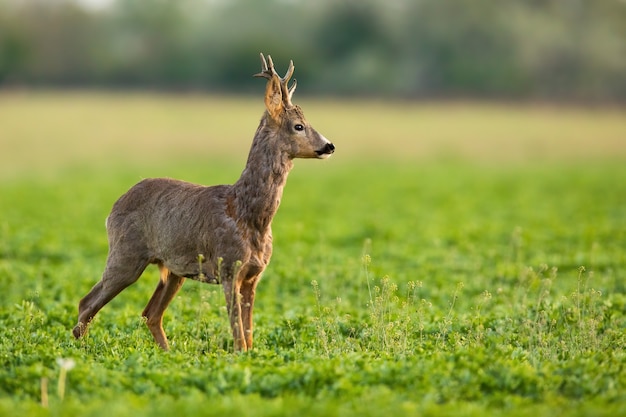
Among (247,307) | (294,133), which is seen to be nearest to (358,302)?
(247,307)

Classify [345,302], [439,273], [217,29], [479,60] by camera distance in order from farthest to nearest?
[217,29] → [479,60] → [439,273] → [345,302]

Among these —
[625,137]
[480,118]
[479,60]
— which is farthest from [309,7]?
[625,137]

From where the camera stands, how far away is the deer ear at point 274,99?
9.84 metres

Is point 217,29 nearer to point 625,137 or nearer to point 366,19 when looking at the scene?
point 366,19

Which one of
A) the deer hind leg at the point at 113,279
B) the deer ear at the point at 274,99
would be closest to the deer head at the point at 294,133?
the deer ear at the point at 274,99

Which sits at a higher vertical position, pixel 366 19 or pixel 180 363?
pixel 366 19

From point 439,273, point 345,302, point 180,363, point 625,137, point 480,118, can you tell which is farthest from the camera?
point 480,118

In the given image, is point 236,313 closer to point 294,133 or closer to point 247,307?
point 247,307

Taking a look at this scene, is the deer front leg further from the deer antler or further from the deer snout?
the deer antler

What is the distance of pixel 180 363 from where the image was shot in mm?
9031

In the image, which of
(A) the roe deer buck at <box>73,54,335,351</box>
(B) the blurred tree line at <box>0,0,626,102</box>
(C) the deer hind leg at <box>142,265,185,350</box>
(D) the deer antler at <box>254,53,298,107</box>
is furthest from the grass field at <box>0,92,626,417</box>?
(B) the blurred tree line at <box>0,0,626,102</box>

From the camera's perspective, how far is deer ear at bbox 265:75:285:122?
9.84m

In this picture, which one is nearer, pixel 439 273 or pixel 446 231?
pixel 439 273

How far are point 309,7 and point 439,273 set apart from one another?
264 ft
